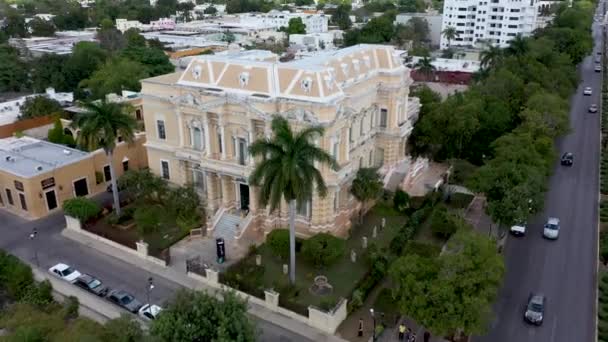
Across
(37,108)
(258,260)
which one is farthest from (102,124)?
(37,108)

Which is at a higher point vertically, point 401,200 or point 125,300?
point 401,200

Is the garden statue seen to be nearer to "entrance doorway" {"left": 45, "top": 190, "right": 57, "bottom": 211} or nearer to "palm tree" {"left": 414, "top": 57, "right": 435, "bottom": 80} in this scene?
"entrance doorway" {"left": 45, "top": 190, "right": 57, "bottom": 211}

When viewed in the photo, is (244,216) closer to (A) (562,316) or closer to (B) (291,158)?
(B) (291,158)

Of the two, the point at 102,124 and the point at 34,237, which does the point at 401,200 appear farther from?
the point at 34,237

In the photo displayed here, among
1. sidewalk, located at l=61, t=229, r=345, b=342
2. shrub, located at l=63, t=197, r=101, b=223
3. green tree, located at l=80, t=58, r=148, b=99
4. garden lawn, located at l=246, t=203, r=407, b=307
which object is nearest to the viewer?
sidewalk, located at l=61, t=229, r=345, b=342

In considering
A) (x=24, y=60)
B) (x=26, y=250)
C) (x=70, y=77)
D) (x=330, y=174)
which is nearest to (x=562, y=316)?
(x=330, y=174)

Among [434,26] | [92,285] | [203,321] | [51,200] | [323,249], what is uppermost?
[434,26]

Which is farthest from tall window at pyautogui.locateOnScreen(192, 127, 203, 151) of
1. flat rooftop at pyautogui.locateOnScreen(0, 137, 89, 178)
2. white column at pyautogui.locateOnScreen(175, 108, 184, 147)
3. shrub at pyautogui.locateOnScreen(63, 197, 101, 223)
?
flat rooftop at pyautogui.locateOnScreen(0, 137, 89, 178)
